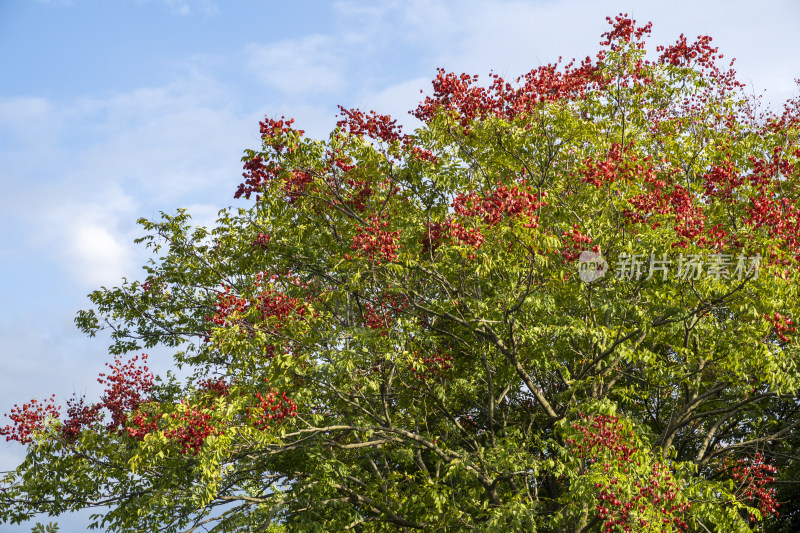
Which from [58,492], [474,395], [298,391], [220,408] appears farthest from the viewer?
[474,395]

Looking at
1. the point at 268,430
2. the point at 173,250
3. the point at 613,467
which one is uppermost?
the point at 173,250

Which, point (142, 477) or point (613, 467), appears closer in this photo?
point (613, 467)

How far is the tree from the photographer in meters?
10.5

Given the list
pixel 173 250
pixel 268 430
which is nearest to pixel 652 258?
pixel 268 430

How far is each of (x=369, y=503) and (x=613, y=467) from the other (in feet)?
19.8

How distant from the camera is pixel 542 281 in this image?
12445 millimetres

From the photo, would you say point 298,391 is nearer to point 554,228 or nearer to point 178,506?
point 178,506

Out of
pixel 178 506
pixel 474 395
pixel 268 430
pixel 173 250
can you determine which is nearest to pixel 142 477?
pixel 178 506

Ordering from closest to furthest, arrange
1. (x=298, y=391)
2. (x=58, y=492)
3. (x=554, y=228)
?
(x=298, y=391) < (x=554, y=228) < (x=58, y=492)

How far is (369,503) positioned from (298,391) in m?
3.94

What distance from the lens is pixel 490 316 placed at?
12.3 m

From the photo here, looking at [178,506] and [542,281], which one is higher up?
[542,281]

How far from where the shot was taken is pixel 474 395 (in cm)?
1469

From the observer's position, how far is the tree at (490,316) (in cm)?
1051
